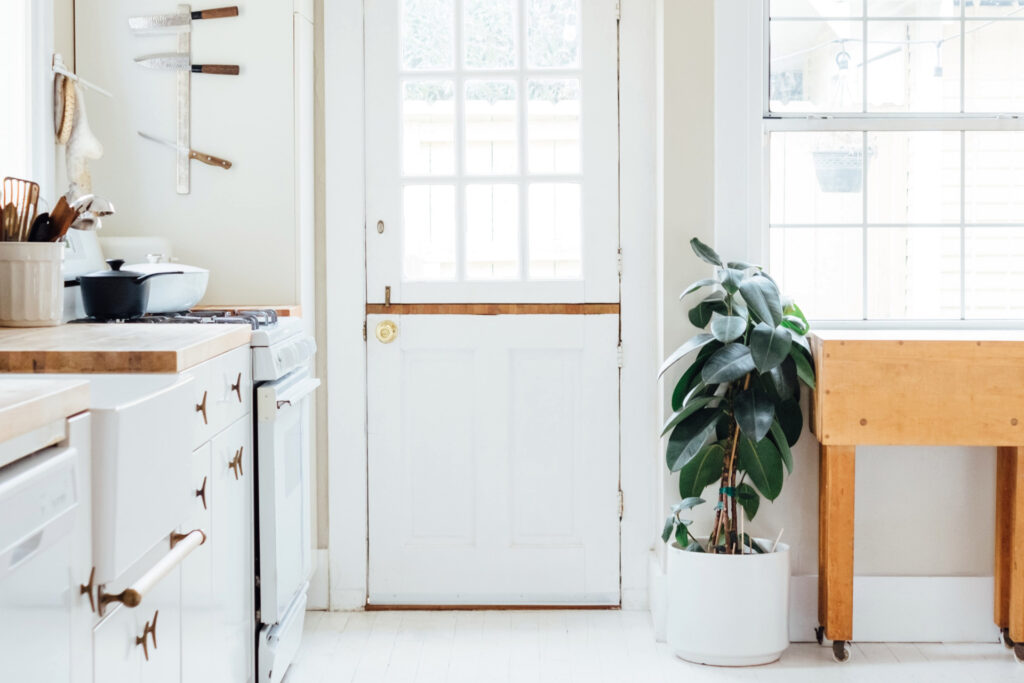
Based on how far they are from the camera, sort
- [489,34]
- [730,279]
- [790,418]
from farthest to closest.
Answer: [489,34], [790,418], [730,279]

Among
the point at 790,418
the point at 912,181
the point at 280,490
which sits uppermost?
the point at 912,181

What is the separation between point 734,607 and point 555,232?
1.30m

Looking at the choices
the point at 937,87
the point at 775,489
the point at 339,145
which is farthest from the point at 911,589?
the point at 339,145

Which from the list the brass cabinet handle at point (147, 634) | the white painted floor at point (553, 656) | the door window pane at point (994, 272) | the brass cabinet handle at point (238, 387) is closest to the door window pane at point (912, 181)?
the door window pane at point (994, 272)

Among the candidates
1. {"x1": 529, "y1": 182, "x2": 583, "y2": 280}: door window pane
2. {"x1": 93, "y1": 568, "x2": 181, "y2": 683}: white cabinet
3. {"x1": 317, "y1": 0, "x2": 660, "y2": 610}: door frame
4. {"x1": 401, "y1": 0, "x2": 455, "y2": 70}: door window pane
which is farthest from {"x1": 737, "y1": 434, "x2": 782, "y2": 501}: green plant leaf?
{"x1": 93, "y1": 568, "x2": 181, "y2": 683}: white cabinet

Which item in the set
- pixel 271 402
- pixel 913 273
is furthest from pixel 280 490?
pixel 913 273

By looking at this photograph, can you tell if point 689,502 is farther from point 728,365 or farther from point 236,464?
point 236,464

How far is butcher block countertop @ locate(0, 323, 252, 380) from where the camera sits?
180cm

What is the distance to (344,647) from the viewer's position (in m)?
3.20

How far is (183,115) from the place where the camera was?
333cm

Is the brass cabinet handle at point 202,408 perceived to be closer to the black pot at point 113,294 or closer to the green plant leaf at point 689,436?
the black pot at point 113,294

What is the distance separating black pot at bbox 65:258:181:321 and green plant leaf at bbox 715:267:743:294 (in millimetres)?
1517

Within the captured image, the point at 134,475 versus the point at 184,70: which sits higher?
the point at 184,70

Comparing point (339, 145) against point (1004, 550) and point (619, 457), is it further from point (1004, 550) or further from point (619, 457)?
point (1004, 550)
